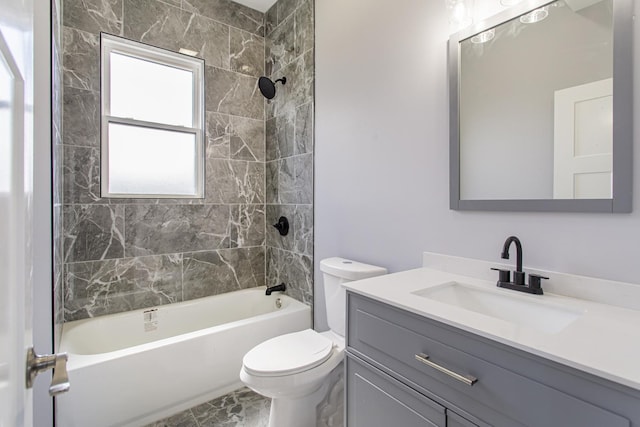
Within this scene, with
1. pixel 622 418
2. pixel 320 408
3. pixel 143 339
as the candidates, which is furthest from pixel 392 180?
pixel 143 339

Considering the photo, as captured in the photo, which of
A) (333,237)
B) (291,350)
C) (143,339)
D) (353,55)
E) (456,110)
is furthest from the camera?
(143,339)

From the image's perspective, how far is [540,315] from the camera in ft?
3.27

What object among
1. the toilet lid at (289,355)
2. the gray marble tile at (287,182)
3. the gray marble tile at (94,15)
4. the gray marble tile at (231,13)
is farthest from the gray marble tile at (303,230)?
the gray marble tile at (94,15)

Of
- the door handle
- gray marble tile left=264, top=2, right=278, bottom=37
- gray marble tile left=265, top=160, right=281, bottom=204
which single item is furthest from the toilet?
gray marble tile left=264, top=2, right=278, bottom=37

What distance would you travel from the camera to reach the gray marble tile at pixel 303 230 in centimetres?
228

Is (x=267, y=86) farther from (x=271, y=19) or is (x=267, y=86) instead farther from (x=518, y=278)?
(x=518, y=278)

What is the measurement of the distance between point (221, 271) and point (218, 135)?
3.85 ft

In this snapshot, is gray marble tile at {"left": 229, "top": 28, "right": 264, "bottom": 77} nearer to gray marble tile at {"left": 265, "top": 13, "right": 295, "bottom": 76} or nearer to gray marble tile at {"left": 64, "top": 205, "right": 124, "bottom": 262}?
gray marble tile at {"left": 265, "top": 13, "right": 295, "bottom": 76}

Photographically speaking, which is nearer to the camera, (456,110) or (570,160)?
(570,160)

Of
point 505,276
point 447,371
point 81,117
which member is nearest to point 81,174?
point 81,117

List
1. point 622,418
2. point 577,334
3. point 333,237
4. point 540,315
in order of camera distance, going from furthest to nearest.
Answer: point 333,237, point 540,315, point 577,334, point 622,418

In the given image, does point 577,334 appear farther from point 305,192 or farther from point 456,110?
point 305,192

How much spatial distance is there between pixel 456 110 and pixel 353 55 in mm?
862

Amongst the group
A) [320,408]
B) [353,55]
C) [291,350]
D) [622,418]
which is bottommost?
[320,408]
